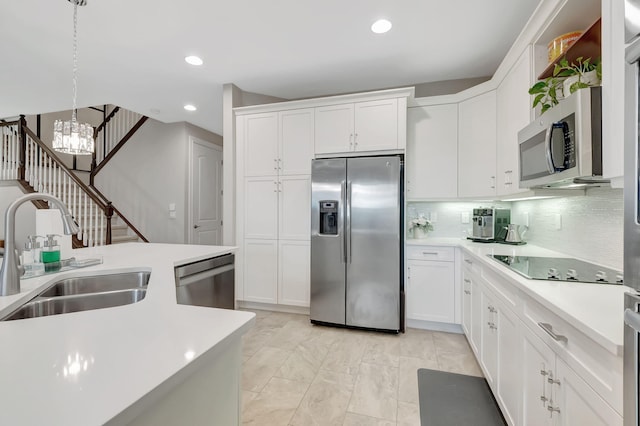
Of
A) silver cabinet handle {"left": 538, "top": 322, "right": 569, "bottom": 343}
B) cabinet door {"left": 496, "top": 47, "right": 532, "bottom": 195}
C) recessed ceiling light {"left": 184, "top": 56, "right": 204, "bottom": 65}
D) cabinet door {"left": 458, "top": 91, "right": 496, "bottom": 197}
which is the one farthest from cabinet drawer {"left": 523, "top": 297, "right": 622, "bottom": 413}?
recessed ceiling light {"left": 184, "top": 56, "right": 204, "bottom": 65}

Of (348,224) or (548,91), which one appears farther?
(348,224)

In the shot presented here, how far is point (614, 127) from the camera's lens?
3.35 feet

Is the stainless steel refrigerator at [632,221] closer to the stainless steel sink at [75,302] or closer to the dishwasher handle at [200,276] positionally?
the stainless steel sink at [75,302]

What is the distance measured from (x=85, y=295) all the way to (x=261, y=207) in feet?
7.06

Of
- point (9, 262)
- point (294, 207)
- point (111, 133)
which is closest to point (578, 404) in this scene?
point (9, 262)

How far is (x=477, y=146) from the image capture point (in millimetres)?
2859

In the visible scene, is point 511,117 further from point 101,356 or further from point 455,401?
point 101,356

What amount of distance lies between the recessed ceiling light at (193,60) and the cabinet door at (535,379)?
3.34 m

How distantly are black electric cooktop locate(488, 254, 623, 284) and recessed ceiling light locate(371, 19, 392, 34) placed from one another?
195 centimetres

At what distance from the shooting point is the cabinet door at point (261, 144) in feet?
10.8

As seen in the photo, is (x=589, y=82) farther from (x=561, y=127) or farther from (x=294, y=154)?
(x=294, y=154)

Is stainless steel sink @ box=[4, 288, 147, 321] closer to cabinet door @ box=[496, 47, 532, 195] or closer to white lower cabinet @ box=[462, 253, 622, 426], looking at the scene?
white lower cabinet @ box=[462, 253, 622, 426]

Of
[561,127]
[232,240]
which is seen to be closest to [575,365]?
[561,127]

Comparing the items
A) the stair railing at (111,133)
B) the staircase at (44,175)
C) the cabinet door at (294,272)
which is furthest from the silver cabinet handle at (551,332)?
the stair railing at (111,133)
